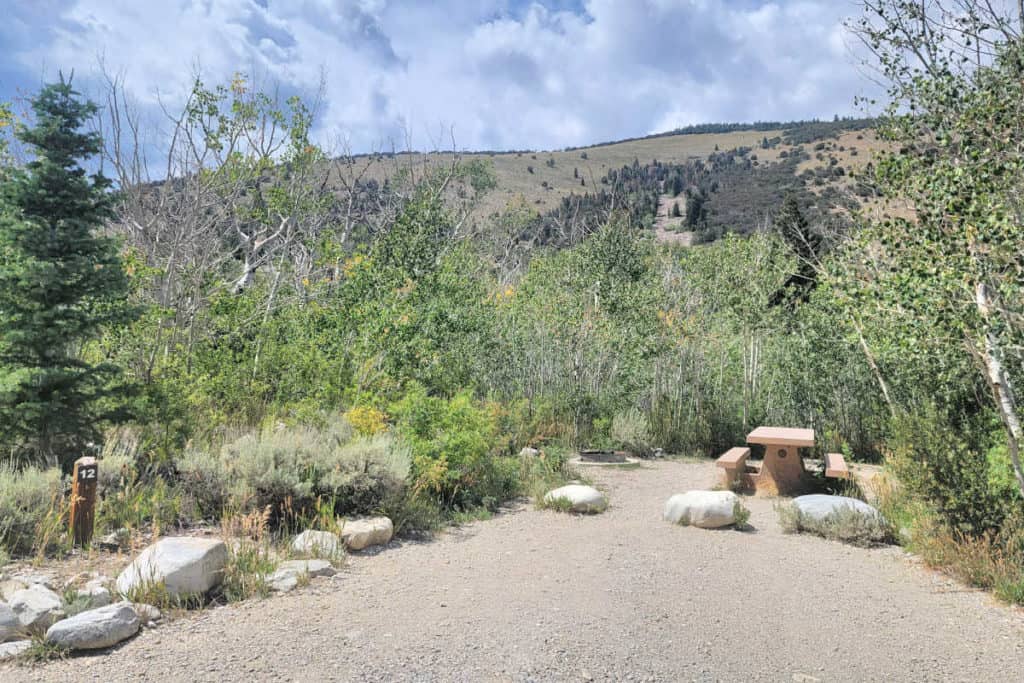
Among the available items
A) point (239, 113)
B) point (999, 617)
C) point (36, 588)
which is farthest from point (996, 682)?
point (239, 113)

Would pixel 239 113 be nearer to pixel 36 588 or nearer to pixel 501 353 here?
pixel 501 353

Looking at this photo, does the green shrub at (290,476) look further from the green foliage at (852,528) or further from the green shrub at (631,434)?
the green shrub at (631,434)

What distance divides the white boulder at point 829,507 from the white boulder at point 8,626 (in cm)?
499

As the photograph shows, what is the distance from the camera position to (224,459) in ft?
15.4

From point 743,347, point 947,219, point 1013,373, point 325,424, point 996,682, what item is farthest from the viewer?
point 743,347

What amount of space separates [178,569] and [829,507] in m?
4.54

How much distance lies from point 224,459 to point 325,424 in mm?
1287

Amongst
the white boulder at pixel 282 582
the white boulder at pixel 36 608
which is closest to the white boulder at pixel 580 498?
the white boulder at pixel 282 582

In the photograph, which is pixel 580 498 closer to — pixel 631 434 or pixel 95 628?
pixel 631 434

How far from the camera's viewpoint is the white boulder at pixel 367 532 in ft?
14.3

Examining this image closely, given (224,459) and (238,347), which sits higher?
(238,347)

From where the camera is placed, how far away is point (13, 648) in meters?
2.68

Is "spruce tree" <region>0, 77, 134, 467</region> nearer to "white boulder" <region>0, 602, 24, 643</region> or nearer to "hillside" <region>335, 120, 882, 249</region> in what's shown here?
"white boulder" <region>0, 602, 24, 643</region>

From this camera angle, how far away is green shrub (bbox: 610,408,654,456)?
8633 millimetres
